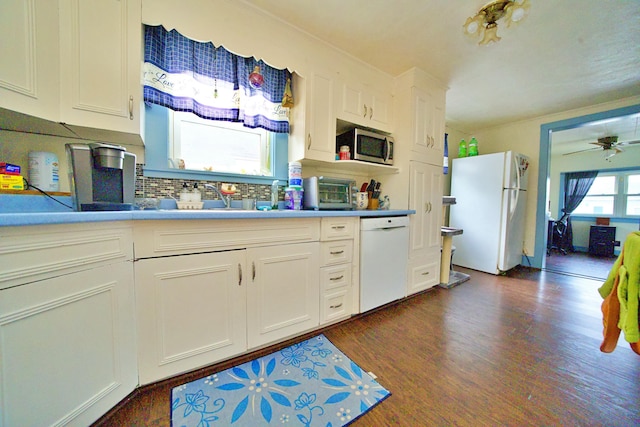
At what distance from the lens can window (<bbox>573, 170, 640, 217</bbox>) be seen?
4.77 m

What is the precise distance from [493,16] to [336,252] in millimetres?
2010

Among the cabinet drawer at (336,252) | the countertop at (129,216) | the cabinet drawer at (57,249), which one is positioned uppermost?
the countertop at (129,216)

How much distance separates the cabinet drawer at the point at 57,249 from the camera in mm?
708

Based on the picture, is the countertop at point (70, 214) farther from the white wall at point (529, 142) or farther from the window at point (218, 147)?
the white wall at point (529, 142)

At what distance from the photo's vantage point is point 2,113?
38.3 inches

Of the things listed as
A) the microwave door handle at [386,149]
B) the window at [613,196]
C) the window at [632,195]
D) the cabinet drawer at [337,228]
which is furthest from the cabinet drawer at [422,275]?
the window at [632,195]

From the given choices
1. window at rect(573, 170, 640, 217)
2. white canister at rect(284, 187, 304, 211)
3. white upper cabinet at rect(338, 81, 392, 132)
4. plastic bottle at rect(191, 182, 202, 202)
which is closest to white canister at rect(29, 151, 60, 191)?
plastic bottle at rect(191, 182, 202, 202)

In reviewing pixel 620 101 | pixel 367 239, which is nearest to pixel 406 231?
pixel 367 239

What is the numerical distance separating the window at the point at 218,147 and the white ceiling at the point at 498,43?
2.94ft

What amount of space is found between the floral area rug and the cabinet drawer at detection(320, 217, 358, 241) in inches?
31.9

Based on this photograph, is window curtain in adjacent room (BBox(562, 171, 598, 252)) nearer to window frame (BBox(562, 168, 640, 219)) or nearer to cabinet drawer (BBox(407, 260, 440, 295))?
window frame (BBox(562, 168, 640, 219))

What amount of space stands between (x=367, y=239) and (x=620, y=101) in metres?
4.09

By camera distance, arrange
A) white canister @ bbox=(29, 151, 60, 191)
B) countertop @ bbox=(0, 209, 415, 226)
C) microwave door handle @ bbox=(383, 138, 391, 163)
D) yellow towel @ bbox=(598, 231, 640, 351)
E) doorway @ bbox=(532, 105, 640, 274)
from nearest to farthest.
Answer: countertop @ bbox=(0, 209, 415, 226) < yellow towel @ bbox=(598, 231, 640, 351) < white canister @ bbox=(29, 151, 60, 191) < microwave door handle @ bbox=(383, 138, 391, 163) < doorway @ bbox=(532, 105, 640, 274)

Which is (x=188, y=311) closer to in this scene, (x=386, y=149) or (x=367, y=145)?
(x=367, y=145)
